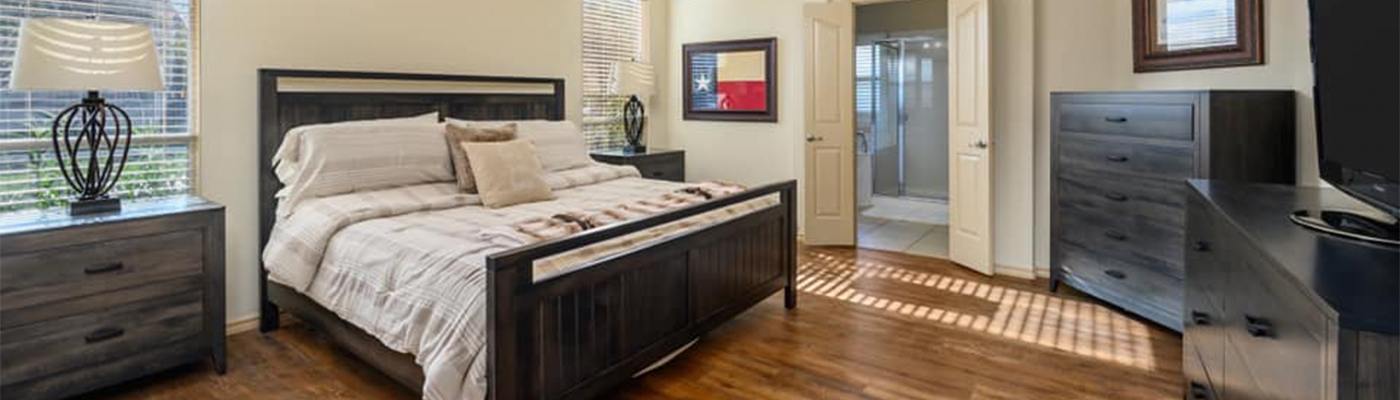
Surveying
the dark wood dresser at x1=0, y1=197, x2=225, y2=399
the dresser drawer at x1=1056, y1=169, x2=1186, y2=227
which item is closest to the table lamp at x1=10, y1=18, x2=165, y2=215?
the dark wood dresser at x1=0, y1=197, x2=225, y2=399

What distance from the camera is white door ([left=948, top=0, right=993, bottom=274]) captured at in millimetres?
4348

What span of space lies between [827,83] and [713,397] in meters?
3.25

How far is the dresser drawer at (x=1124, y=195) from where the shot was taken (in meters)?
3.18

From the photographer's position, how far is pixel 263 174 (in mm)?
3391

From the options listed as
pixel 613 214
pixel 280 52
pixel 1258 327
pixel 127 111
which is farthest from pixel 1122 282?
pixel 127 111

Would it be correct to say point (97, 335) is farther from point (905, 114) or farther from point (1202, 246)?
Answer: point (905, 114)

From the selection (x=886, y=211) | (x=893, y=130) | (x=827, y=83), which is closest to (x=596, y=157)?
(x=827, y=83)

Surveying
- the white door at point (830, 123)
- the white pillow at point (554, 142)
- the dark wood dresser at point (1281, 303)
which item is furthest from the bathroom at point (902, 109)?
the dark wood dresser at point (1281, 303)

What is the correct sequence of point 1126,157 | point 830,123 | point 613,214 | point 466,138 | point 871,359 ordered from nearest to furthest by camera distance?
1. point 613,214
2. point 871,359
3. point 1126,157
4. point 466,138
5. point 830,123

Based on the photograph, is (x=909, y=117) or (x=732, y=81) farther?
(x=909, y=117)

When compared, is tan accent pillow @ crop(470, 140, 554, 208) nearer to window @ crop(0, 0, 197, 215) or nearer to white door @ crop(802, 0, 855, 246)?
window @ crop(0, 0, 197, 215)

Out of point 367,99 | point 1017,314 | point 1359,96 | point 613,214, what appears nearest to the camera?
point 1359,96

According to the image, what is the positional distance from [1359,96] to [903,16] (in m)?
6.36

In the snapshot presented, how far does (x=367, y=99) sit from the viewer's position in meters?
3.75
